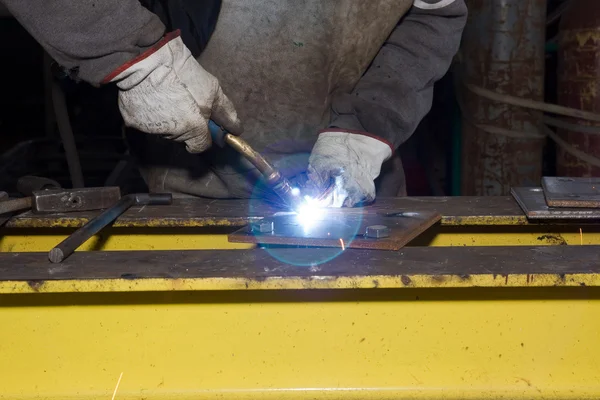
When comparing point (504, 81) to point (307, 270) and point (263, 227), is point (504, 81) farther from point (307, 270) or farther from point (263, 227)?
point (307, 270)

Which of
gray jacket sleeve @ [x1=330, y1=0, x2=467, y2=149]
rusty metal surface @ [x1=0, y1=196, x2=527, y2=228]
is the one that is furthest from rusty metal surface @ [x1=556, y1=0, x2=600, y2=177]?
rusty metal surface @ [x1=0, y1=196, x2=527, y2=228]

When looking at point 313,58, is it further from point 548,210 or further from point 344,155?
point 548,210

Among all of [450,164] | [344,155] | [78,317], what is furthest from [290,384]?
[450,164]

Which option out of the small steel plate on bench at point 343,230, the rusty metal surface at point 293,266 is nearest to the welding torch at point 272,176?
the small steel plate on bench at point 343,230

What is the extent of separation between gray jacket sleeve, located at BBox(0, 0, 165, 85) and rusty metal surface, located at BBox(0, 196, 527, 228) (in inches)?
12.4

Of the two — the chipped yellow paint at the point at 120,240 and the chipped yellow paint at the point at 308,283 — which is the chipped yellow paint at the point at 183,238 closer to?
the chipped yellow paint at the point at 120,240

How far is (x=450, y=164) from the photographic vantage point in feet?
14.0

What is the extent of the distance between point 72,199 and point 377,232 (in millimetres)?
758

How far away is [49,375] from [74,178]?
1.14 m

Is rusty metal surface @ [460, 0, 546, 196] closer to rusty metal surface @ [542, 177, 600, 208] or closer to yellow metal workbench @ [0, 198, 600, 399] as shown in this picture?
rusty metal surface @ [542, 177, 600, 208]

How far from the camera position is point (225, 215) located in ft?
5.51

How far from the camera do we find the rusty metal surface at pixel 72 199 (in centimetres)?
171

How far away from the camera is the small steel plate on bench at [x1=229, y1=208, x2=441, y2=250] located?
4.53 feet

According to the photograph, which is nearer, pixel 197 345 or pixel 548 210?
pixel 197 345
